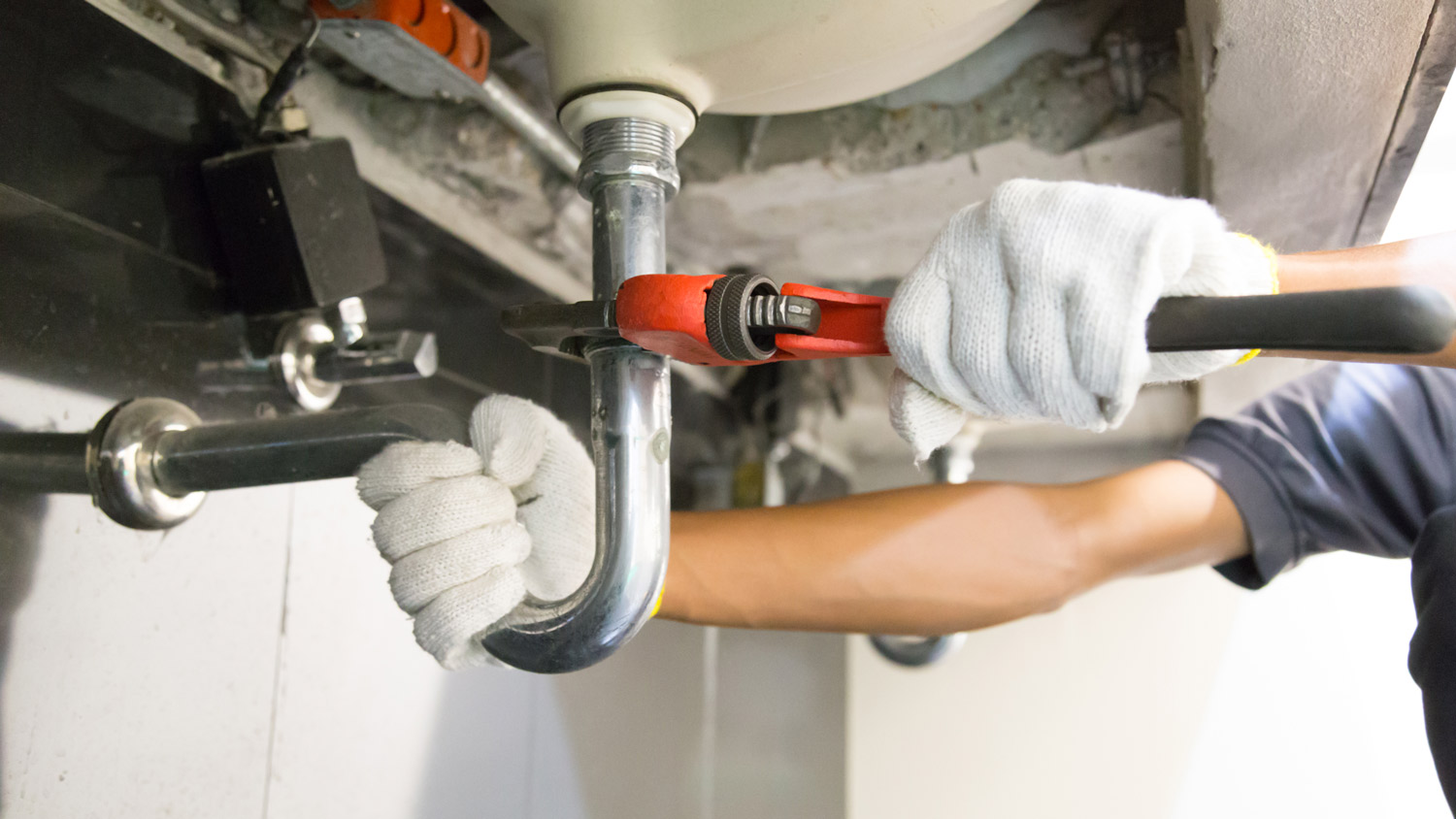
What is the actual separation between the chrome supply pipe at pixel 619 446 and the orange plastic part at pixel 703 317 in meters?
0.05

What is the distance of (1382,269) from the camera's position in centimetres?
36

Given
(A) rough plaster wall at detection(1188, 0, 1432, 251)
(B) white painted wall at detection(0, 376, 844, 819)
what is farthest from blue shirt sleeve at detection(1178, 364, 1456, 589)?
(B) white painted wall at detection(0, 376, 844, 819)

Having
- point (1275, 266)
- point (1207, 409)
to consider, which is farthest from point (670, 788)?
point (1275, 266)

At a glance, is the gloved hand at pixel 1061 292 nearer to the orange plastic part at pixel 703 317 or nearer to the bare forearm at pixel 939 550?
the orange plastic part at pixel 703 317

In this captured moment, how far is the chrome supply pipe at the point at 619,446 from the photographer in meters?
0.38

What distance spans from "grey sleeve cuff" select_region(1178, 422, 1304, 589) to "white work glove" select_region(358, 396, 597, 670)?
55cm

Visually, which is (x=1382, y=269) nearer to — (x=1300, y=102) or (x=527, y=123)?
(x=1300, y=102)

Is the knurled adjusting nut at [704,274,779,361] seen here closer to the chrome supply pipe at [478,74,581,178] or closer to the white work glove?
the white work glove

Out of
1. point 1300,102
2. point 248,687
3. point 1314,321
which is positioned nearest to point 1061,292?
point 1314,321

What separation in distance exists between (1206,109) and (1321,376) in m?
0.32

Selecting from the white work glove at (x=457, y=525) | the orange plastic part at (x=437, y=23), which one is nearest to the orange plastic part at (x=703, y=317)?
the white work glove at (x=457, y=525)

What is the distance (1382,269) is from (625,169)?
13.4 inches

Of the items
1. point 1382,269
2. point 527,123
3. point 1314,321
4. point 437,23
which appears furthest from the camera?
point 527,123

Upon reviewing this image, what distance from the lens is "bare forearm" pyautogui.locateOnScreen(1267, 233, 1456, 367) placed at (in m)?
0.36
